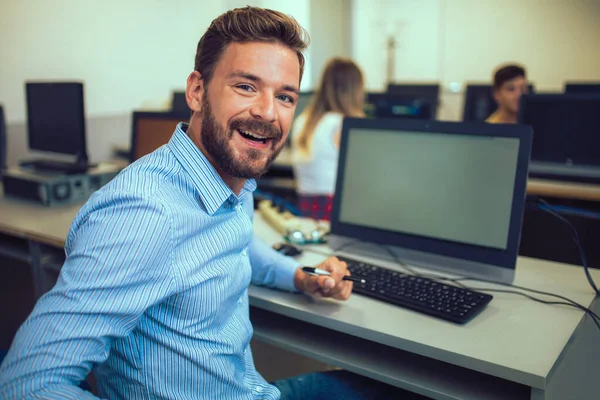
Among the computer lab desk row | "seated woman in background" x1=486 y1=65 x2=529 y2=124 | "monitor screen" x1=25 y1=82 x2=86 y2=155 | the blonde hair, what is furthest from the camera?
"seated woman in background" x1=486 y1=65 x2=529 y2=124

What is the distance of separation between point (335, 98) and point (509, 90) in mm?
1346

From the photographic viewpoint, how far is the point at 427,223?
1483 millimetres

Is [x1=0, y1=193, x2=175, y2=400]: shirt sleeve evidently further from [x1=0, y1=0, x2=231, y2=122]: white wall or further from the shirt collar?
[x1=0, y1=0, x2=231, y2=122]: white wall

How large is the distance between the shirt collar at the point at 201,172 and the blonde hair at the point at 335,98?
2117 mm

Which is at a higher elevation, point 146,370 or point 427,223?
point 427,223

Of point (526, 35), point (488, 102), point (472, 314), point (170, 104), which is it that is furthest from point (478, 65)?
point (472, 314)

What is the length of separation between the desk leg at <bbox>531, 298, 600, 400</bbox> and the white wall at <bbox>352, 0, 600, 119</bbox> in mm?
4597

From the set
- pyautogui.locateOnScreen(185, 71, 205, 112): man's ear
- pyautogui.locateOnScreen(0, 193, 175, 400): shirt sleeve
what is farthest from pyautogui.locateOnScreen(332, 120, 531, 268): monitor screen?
pyautogui.locateOnScreen(0, 193, 175, 400): shirt sleeve

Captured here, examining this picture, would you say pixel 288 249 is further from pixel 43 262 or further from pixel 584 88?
pixel 584 88

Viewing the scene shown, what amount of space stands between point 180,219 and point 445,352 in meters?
0.56

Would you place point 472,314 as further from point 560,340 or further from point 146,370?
point 146,370

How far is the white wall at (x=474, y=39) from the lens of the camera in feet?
17.4

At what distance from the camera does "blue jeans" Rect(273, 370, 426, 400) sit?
1291mm

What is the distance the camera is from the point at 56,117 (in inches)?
A: 96.8
